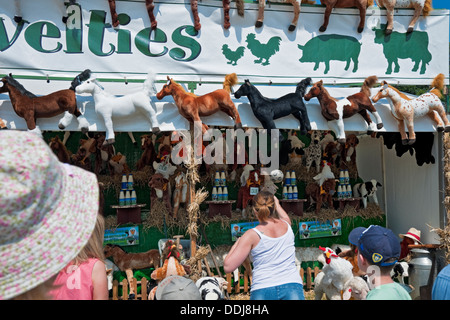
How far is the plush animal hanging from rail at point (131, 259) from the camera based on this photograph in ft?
17.5

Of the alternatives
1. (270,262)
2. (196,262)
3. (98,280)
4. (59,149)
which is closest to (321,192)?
(196,262)

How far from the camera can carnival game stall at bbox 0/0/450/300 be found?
176 inches

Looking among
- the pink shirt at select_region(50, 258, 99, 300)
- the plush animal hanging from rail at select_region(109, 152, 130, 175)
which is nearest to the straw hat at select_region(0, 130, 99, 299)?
the pink shirt at select_region(50, 258, 99, 300)

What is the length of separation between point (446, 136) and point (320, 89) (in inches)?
81.0

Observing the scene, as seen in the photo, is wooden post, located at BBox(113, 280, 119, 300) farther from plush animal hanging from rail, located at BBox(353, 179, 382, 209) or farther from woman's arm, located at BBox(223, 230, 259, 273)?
plush animal hanging from rail, located at BBox(353, 179, 382, 209)

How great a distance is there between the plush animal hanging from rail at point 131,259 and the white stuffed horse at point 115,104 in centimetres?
181

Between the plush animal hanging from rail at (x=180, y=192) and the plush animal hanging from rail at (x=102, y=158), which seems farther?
the plush animal hanging from rail at (x=102, y=158)

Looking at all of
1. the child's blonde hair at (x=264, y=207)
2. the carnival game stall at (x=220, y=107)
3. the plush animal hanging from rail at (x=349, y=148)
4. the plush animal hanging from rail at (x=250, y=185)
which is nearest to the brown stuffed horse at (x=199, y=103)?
the carnival game stall at (x=220, y=107)

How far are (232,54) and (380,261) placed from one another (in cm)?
360

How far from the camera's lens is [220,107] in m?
4.55

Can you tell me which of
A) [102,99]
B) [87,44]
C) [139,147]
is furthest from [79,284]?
[139,147]

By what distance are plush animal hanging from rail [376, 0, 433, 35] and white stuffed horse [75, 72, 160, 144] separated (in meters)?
3.44

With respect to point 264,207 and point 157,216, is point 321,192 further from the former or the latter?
point 264,207

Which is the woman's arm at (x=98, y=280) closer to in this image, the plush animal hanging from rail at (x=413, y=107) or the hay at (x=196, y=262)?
the hay at (x=196, y=262)
